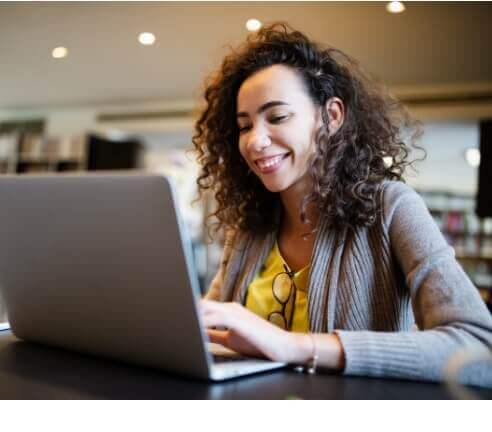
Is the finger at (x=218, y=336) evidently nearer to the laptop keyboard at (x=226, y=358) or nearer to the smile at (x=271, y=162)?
the laptop keyboard at (x=226, y=358)

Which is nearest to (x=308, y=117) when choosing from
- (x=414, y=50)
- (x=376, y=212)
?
(x=376, y=212)

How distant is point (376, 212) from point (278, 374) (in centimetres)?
41

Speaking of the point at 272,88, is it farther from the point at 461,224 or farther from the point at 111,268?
the point at 461,224

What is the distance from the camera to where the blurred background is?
13.2ft

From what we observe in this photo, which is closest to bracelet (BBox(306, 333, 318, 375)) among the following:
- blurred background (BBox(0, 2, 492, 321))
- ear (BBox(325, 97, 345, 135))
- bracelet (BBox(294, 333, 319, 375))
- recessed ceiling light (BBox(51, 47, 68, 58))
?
bracelet (BBox(294, 333, 319, 375))

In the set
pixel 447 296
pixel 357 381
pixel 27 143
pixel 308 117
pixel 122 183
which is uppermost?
pixel 27 143

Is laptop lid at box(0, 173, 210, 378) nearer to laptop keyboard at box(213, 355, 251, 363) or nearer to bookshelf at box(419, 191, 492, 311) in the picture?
laptop keyboard at box(213, 355, 251, 363)

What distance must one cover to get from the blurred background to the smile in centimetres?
46

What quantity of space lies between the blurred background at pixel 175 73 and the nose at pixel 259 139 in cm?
45

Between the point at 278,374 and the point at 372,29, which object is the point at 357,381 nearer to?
the point at 278,374

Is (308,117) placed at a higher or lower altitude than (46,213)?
higher

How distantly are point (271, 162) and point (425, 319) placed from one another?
43cm

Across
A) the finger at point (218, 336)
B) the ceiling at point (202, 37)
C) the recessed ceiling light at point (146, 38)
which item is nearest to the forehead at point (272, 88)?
the finger at point (218, 336)

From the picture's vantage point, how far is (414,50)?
4695mm
